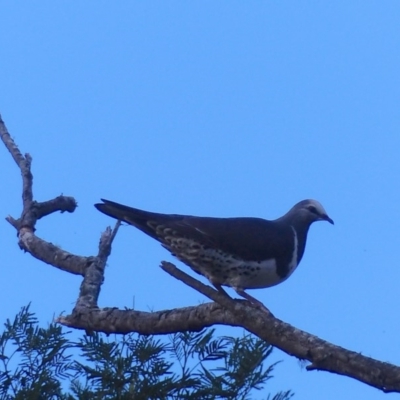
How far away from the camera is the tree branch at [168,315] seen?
11.0ft

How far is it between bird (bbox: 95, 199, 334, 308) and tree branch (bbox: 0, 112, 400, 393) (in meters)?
0.35

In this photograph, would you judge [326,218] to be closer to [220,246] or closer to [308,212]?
[308,212]

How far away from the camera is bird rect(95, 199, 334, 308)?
5230mm

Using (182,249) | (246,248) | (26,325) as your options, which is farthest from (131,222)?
(26,325)

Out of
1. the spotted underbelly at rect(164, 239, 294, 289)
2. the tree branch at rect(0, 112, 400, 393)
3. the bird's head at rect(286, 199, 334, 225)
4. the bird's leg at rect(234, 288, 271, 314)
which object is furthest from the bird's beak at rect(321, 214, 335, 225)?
the tree branch at rect(0, 112, 400, 393)

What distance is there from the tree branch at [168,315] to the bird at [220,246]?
35cm

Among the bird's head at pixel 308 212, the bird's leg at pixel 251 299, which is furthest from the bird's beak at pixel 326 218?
the bird's leg at pixel 251 299

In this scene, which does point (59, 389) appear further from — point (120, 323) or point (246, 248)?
point (246, 248)

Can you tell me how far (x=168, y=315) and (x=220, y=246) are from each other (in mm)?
998

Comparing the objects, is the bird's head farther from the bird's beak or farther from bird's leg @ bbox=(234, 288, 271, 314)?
bird's leg @ bbox=(234, 288, 271, 314)

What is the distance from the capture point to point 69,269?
5387 mm

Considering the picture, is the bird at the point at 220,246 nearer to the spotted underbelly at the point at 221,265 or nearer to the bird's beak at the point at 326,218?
the spotted underbelly at the point at 221,265

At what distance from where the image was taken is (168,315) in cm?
439

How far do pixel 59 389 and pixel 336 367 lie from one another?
1.28 meters
